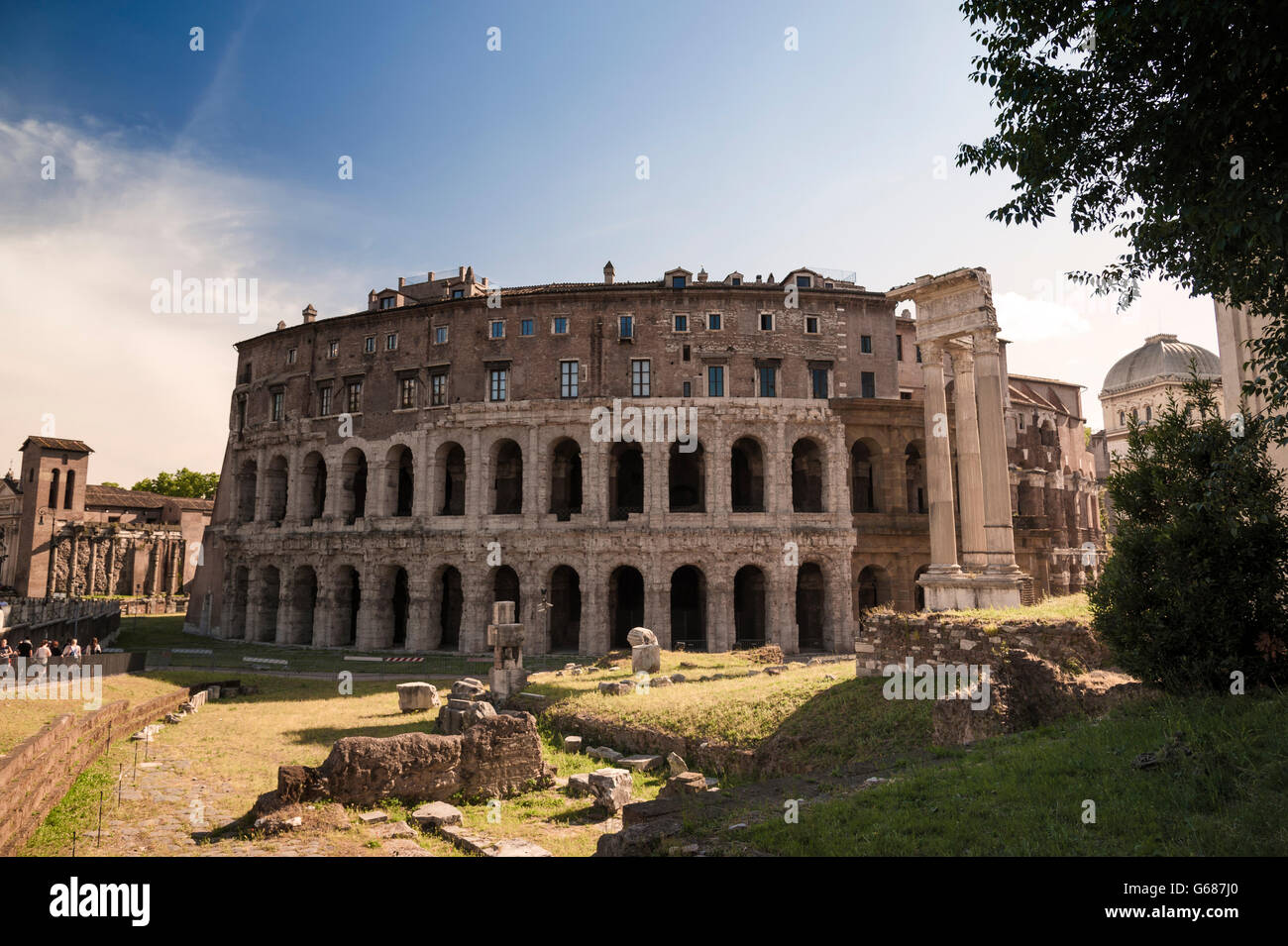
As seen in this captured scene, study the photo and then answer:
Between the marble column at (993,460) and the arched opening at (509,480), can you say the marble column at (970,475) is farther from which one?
the arched opening at (509,480)

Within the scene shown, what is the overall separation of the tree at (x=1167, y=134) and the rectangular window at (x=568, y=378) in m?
27.3

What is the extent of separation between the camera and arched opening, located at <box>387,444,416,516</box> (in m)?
39.8

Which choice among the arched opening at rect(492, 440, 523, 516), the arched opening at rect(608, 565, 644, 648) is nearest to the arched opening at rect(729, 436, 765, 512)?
the arched opening at rect(608, 565, 644, 648)

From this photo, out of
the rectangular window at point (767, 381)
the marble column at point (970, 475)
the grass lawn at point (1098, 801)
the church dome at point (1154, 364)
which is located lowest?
the grass lawn at point (1098, 801)

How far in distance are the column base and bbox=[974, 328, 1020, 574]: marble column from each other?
1.23 ft

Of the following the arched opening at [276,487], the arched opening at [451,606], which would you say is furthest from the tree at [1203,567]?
the arched opening at [276,487]

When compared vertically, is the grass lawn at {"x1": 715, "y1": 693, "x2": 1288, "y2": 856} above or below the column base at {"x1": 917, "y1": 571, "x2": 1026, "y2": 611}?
below

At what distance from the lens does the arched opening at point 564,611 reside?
37.6 meters

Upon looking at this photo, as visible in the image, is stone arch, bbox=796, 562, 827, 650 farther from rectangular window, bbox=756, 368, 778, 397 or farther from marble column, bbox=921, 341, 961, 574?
marble column, bbox=921, 341, 961, 574

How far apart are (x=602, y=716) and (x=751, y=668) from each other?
329 inches

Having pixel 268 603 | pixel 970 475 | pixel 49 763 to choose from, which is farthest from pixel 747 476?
pixel 49 763

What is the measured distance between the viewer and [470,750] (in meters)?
12.9
